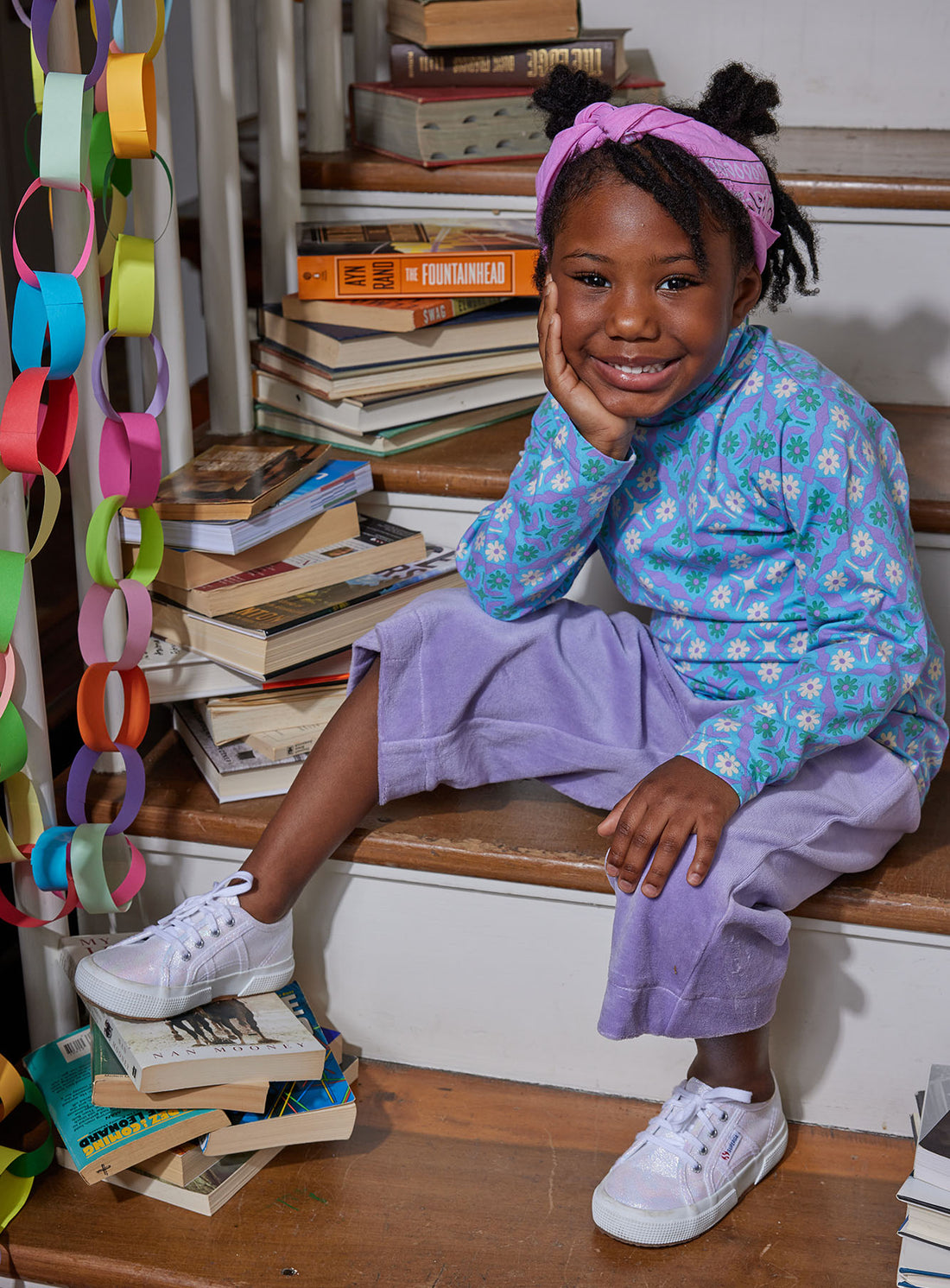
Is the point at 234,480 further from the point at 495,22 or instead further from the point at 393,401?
the point at 495,22

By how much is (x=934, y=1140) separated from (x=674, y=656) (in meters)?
0.44

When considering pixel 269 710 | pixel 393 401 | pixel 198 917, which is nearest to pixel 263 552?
pixel 269 710

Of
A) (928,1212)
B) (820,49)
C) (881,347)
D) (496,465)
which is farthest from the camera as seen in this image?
(820,49)

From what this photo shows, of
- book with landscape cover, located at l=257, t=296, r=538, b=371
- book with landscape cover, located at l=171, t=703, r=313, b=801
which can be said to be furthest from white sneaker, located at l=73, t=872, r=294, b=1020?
book with landscape cover, located at l=257, t=296, r=538, b=371

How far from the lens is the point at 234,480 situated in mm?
1228

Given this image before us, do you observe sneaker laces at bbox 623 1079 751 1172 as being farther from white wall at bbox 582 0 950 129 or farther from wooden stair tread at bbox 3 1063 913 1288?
white wall at bbox 582 0 950 129

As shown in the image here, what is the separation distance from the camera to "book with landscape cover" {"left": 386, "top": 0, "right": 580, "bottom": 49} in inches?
59.0

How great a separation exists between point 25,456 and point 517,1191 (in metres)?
0.68

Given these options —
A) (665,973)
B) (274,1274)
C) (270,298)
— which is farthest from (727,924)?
(270,298)

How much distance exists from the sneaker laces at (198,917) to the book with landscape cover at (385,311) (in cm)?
60

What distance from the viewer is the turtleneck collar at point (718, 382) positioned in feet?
3.43

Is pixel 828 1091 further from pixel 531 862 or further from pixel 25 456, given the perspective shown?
pixel 25 456

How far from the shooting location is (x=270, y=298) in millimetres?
1529

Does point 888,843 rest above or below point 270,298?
below
